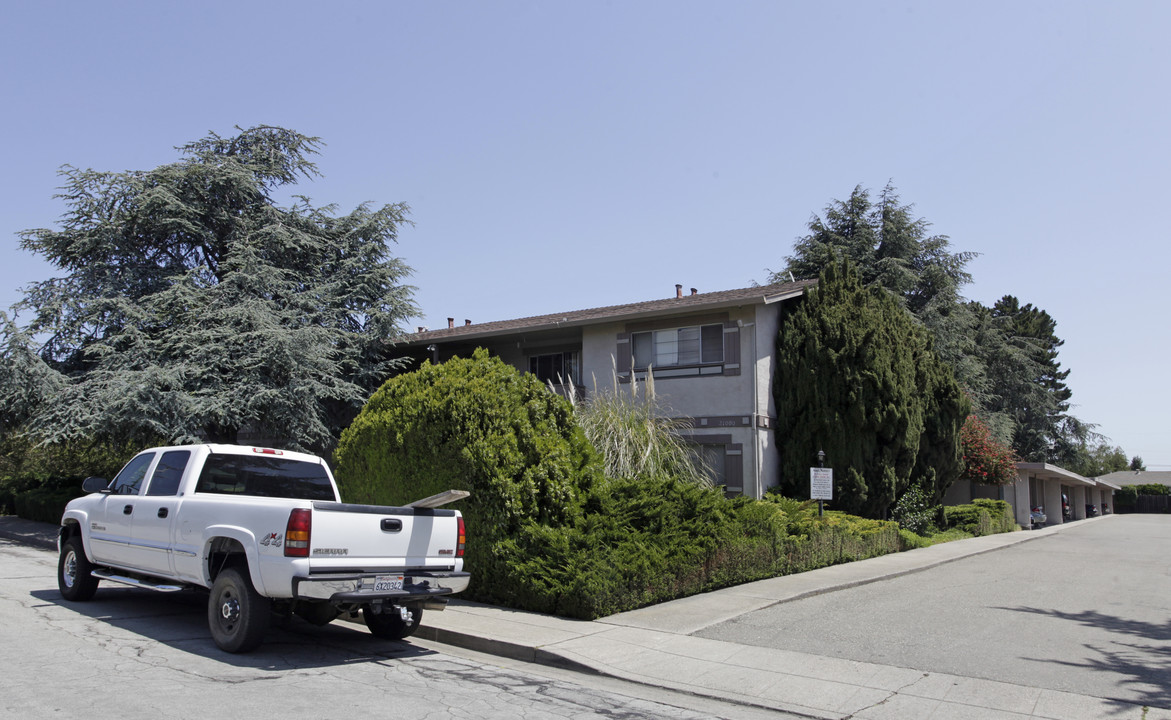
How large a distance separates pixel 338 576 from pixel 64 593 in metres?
5.45

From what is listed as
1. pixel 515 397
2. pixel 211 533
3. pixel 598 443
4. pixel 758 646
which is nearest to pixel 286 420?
pixel 598 443

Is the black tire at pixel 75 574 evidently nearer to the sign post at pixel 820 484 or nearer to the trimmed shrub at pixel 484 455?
the trimmed shrub at pixel 484 455

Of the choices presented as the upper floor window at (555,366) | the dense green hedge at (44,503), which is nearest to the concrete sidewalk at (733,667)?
the upper floor window at (555,366)

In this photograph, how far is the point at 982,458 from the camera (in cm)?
2817

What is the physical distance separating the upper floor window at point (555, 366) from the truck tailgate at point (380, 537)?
1421 centimetres

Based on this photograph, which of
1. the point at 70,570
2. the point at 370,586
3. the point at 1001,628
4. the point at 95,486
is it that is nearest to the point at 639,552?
the point at 370,586

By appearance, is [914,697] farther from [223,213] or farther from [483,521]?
[223,213]

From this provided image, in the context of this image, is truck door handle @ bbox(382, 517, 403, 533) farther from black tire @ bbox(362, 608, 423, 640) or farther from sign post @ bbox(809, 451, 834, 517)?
sign post @ bbox(809, 451, 834, 517)

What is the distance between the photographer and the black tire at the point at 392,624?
8859 mm

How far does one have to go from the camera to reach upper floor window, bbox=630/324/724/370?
19.9 metres

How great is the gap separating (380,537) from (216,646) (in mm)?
1971

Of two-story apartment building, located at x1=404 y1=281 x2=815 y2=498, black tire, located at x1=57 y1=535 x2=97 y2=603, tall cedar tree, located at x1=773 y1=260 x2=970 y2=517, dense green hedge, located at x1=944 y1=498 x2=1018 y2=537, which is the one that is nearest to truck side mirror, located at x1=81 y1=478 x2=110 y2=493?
black tire, located at x1=57 y1=535 x2=97 y2=603

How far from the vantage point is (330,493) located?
972cm

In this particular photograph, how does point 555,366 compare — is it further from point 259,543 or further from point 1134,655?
point 1134,655
